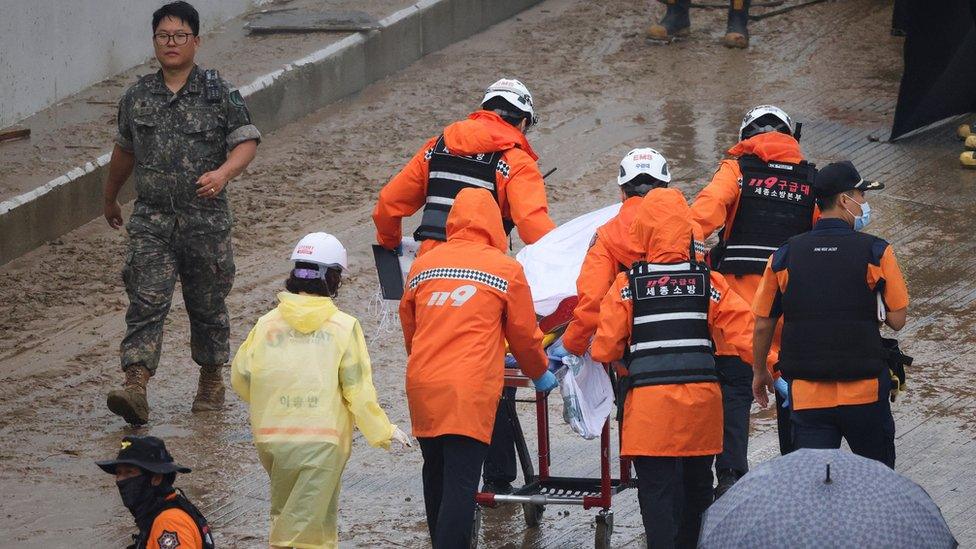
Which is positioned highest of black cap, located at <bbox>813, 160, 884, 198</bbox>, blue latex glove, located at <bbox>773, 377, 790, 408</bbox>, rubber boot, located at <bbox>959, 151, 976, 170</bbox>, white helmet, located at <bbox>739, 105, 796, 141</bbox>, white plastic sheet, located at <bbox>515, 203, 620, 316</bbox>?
white helmet, located at <bbox>739, 105, 796, 141</bbox>

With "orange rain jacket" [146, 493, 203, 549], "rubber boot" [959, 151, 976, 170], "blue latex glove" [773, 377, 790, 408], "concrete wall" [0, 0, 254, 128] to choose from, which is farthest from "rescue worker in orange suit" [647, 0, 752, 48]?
"orange rain jacket" [146, 493, 203, 549]

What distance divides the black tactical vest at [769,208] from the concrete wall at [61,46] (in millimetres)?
6342

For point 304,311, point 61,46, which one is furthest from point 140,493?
point 61,46

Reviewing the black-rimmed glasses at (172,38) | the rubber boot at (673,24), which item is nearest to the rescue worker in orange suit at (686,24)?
the rubber boot at (673,24)

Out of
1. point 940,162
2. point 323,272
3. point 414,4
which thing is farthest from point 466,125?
point 414,4

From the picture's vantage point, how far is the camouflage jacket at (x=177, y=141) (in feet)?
26.3

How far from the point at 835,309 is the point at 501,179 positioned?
6.51 feet

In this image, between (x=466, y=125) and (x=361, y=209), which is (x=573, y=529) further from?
(x=361, y=209)

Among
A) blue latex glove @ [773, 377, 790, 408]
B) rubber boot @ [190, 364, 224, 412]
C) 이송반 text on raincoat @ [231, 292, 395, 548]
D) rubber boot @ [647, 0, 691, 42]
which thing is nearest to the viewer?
이송반 text on raincoat @ [231, 292, 395, 548]

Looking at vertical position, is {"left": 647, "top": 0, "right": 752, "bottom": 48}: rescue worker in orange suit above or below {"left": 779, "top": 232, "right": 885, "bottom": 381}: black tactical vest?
above

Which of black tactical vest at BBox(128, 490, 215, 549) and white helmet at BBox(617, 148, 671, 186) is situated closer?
black tactical vest at BBox(128, 490, 215, 549)

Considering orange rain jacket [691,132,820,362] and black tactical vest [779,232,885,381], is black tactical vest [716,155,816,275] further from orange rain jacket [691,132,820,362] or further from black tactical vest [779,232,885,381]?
black tactical vest [779,232,885,381]

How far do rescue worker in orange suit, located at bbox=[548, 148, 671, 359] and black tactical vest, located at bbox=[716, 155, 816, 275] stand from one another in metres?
0.84

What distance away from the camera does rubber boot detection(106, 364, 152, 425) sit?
7.82 metres
